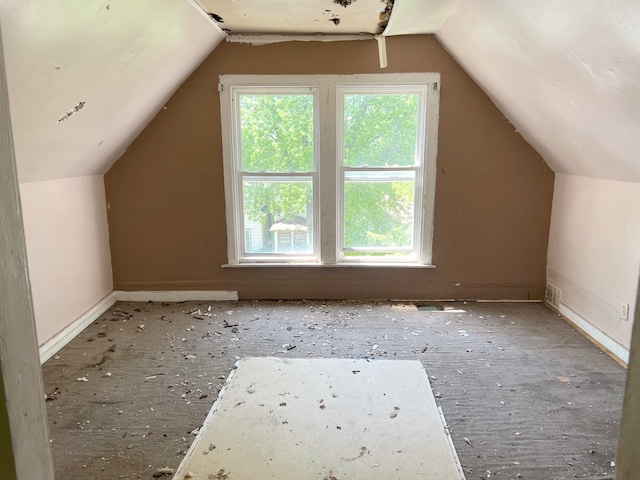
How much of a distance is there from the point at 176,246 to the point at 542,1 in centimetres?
326

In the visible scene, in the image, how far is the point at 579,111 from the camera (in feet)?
8.16

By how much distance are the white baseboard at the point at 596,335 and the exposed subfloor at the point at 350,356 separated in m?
0.07

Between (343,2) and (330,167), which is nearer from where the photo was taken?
(343,2)

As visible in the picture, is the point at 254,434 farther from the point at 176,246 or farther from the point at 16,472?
the point at 176,246

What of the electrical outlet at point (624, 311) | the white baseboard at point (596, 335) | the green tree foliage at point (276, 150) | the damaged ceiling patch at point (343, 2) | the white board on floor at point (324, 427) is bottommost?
the white board on floor at point (324, 427)

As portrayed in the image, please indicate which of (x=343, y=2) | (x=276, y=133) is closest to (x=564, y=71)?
(x=343, y=2)

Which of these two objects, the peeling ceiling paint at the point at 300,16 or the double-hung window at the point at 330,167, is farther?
the double-hung window at the point at 330,167

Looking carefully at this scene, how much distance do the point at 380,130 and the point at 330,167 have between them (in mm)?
549

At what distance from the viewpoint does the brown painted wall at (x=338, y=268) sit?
3.52 meters

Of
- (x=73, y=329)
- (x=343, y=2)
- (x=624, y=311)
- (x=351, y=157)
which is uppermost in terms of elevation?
(x=343, y=2)

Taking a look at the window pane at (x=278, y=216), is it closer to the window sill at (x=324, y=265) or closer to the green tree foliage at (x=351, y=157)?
the green tree foliage at (x=351, y=157)

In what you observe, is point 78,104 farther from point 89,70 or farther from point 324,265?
point 324,265

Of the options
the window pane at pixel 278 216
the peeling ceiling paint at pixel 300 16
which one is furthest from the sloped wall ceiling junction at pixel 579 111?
the window pane at pixel 278 216

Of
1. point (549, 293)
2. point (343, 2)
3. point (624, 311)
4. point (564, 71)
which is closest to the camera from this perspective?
point (564, 71)
